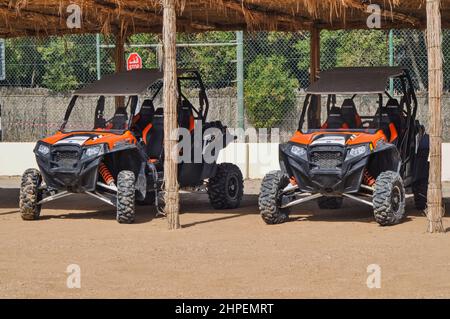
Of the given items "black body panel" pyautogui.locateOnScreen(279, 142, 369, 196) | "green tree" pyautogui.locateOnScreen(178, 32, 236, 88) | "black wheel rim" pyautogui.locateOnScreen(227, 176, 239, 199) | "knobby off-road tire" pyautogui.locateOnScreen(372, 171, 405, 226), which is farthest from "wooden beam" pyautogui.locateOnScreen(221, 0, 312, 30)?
"green tree" pyautogui.locateOnScreen(178, 32, 236, 88)

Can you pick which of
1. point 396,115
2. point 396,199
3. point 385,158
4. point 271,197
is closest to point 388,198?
point 396,199

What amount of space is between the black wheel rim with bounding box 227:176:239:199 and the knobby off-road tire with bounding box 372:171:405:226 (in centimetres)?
342

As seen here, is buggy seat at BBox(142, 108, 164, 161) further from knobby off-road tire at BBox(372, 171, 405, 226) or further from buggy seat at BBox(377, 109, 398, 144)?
knobby off-road tire at BBox(372, 171, 405, 226)

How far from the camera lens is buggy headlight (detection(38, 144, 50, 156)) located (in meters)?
14.6

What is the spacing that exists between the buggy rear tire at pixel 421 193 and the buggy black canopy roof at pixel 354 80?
1.69 metres

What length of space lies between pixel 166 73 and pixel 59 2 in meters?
2.11

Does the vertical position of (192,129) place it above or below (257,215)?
above

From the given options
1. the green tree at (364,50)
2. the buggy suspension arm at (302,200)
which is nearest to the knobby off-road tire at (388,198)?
the buggy suspension arm at (302,200)

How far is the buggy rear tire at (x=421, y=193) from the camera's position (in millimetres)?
15508

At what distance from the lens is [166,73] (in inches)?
547

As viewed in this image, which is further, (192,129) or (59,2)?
(192,129)

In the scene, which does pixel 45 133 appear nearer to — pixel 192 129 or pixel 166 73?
pixel 192 129

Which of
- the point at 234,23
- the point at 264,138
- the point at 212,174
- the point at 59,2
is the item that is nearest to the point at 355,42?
the point at 264,138

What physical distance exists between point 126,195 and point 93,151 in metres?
0.76
